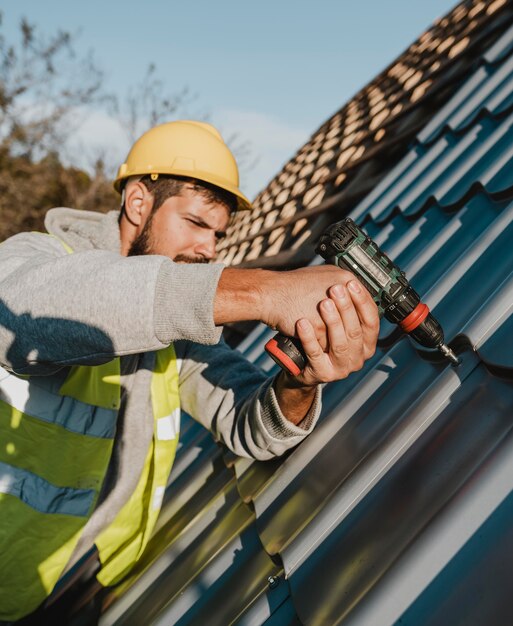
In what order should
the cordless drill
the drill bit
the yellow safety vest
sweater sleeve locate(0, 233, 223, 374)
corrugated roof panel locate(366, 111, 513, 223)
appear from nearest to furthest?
sweater sleeve locate(0, 233, 223, 374) → the drill bit → the cordless drill → the yellow safety vest → corrugated roof panel locate(366, 111, 513, 223)

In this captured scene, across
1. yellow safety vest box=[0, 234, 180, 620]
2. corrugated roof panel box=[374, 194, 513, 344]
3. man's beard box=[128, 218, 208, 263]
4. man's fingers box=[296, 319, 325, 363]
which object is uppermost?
corrugated roof panel box=[374, 194, 513, 344]

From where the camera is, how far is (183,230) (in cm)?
237

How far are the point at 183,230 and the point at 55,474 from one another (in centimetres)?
107

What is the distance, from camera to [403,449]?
1.43 metres

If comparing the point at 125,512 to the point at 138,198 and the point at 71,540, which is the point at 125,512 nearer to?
the point at 71,540

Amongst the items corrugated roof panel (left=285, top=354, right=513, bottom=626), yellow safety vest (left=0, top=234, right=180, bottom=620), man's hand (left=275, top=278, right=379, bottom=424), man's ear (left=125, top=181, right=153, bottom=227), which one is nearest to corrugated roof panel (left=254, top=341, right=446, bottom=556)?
corrugated roof panel (left=285, top=354, right=513, bottom=626)

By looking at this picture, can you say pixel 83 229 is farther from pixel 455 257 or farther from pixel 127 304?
pixel 455 257

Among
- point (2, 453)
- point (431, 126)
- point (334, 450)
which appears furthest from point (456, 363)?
point (431, 126)

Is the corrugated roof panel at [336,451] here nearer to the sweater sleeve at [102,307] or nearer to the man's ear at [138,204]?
the sweater sleeve at [102,307]

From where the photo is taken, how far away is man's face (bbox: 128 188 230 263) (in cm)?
236

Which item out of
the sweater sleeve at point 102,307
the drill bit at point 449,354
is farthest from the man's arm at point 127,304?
the drill bit at point 449,354

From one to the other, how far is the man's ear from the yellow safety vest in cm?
71

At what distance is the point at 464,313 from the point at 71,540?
158 cm

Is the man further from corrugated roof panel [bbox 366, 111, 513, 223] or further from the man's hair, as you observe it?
corrugated roof panel [bbox 366, 111, 513, 223]
